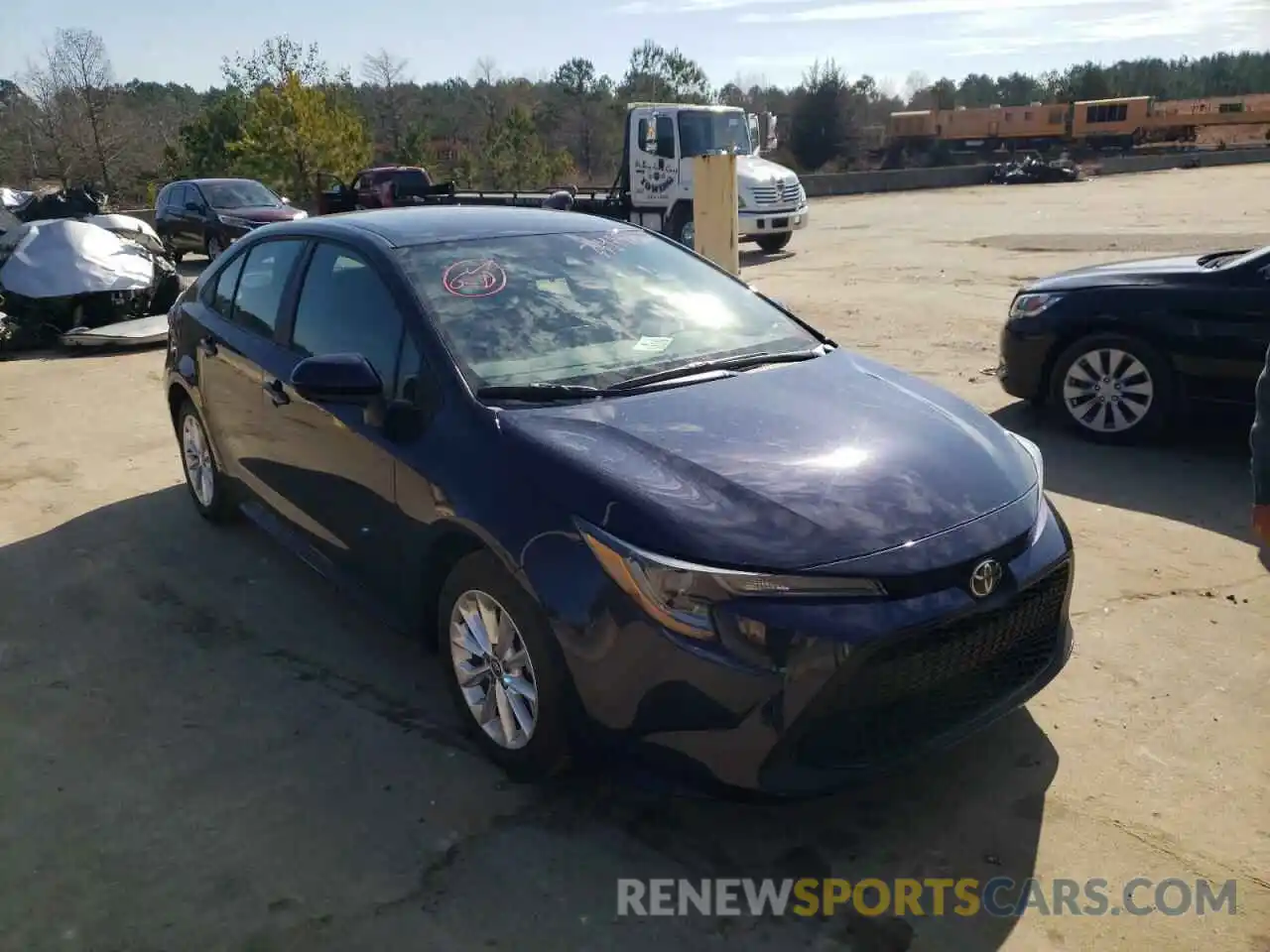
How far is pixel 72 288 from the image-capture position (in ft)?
37.4

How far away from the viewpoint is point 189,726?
12.1 feet

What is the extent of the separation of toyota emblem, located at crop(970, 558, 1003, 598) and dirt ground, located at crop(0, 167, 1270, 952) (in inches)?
28.1

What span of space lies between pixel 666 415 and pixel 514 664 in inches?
35.4

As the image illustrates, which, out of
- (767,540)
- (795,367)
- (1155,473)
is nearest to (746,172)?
(1155,473)

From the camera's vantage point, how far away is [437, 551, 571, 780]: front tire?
296 centimetres

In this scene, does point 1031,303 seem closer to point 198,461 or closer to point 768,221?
point 198,461

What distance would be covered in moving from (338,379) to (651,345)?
110cm

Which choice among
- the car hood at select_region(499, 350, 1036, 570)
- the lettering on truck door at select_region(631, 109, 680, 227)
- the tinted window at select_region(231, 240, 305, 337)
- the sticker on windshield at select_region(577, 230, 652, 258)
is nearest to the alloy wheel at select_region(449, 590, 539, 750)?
the car hood at select_region(499, 350, 1036, 570)

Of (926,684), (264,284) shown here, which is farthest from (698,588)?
(264,284)

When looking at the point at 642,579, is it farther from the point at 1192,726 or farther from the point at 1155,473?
the point at 1155,473

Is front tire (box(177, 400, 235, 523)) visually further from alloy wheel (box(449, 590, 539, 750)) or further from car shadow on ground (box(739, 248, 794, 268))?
car shadow on ground (box(739, 248, 794, 268))

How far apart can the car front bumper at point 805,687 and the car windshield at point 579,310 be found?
3.68 feet

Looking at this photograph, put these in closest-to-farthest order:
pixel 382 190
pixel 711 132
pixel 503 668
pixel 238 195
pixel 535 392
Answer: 1. pixel 503 668
2. pixel 535 392
3. pixel 711 132
4. pixel 238 195
5. pixel 382 190

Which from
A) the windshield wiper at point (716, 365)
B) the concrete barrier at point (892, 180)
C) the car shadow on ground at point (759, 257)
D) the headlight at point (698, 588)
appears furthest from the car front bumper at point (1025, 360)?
the concrete barrier at point (892, 180)
